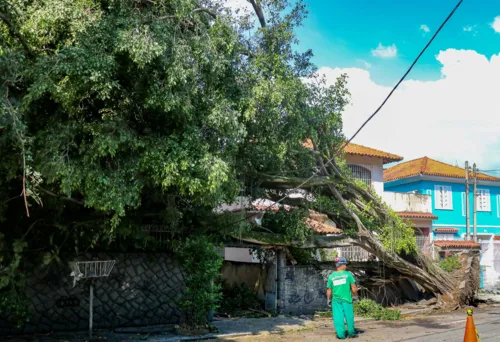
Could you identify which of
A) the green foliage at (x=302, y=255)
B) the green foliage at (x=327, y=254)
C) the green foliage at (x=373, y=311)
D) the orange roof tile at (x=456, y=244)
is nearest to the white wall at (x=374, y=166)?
the orange roof tile at (x=456, y=244)

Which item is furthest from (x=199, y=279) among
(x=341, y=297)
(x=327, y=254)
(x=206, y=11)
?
(x=327, y=254)

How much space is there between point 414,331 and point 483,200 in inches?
1052

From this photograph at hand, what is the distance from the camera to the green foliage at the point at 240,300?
15.4 meters

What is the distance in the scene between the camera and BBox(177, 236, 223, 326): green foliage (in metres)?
11.1

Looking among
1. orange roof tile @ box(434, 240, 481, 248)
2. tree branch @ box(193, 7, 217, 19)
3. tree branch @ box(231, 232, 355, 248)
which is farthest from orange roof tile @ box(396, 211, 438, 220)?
tree branch @ box(193, 7, 217, 19)

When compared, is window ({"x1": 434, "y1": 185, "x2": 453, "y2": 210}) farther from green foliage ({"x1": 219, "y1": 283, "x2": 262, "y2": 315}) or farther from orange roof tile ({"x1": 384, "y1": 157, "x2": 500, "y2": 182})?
green foliage ({"x1": 219, "y1": 283, "x2": 262, "y2": 315})

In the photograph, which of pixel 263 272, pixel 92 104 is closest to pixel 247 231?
pixel 263 272

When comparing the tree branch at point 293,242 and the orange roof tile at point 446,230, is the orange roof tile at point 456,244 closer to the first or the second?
the orange roof tile at point 446,230

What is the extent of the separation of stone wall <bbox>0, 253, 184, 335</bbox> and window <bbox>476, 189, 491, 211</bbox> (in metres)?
29.1

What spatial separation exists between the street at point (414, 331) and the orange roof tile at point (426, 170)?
18.8 meters

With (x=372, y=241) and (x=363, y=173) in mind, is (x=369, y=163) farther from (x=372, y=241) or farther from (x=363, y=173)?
(x=372, y=241)

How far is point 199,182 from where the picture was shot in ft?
29.1

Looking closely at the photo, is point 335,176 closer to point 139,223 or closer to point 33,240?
point 139,223

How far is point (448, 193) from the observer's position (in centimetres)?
3372
